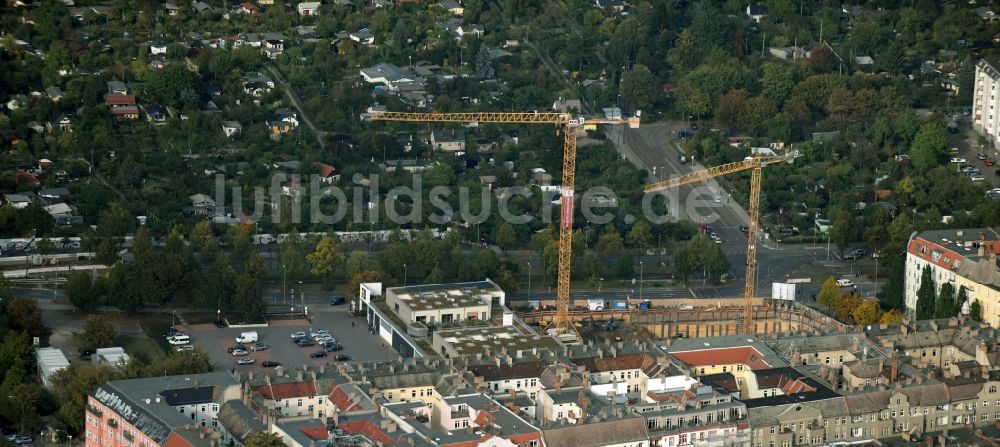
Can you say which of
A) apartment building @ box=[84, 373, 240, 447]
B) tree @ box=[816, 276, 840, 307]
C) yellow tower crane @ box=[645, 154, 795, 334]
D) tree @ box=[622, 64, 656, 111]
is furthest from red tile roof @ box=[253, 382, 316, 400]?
tree @ box=[622, 64, 656, 111]

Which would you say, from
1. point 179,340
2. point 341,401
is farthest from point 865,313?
point 179,340

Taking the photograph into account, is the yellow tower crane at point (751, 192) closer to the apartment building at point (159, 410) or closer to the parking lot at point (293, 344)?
the parking lot at point (293, 344)

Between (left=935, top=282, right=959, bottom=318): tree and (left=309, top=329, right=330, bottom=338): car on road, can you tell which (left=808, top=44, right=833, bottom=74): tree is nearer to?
(left=935, top=282, right=959, bottom=318): tree

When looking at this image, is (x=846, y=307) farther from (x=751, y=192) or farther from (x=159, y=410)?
(x=159, y=410)

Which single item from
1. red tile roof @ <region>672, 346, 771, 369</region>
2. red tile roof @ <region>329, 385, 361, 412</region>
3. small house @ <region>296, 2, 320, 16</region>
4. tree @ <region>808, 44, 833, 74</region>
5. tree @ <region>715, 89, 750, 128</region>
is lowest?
red tile roof @ <region>329, 385, 361, 412</region>

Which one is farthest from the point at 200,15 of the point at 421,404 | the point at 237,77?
the point at 421,404

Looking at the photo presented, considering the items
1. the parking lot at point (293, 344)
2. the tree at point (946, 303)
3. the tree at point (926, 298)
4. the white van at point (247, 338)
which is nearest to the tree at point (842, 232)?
the tree at point (926, 298)

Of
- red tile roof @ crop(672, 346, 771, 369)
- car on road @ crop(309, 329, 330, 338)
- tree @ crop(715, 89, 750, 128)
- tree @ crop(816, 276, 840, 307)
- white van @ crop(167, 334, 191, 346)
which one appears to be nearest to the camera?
red tile roof @ crop(672, 346, 771, 369)

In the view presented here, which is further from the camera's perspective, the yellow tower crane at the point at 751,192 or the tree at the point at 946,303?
the yellow tower crane at the point at 751,192
